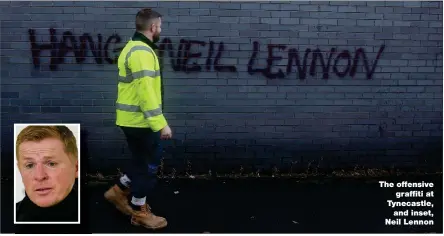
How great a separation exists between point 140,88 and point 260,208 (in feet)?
5.40

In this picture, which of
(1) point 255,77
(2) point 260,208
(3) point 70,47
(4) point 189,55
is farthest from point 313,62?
(3) point 70,47

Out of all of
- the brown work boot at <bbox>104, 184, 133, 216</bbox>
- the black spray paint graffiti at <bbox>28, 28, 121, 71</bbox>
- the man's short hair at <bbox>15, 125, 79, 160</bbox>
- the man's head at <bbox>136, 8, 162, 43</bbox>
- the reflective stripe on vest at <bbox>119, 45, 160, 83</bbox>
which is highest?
the man's head at <bbox>136, 8, 162, 43</bbox>

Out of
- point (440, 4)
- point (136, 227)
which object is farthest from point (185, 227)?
point (440, 4)

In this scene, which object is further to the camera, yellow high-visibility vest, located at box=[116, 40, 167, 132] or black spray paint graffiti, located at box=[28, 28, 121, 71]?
black spray paint graffiti, located at box=[28, 28, 121, 71]

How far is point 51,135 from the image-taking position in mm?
4582

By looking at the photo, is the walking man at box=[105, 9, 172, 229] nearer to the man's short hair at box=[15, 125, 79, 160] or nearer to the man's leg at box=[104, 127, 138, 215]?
the man's leg at box=[104, 127, 138, 215]

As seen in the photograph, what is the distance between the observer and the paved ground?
4.79m

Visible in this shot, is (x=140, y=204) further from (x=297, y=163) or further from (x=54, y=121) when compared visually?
(x=297, y=163)

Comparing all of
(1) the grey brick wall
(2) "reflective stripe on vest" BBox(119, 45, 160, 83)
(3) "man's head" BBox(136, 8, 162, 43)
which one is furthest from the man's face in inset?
(3) "man's head" BBox(136, 8, 162, 43)

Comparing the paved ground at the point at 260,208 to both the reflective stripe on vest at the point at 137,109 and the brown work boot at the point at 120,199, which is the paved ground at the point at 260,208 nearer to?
the brown work boot at the point at 120,199

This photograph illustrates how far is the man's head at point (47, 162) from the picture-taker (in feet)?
14.8

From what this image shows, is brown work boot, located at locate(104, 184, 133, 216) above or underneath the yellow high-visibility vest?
underneath

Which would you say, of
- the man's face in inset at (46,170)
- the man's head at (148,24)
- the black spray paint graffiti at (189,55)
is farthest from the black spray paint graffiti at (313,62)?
the man's face in inset at (46,170)

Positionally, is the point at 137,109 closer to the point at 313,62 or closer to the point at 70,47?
the point at 70,47
